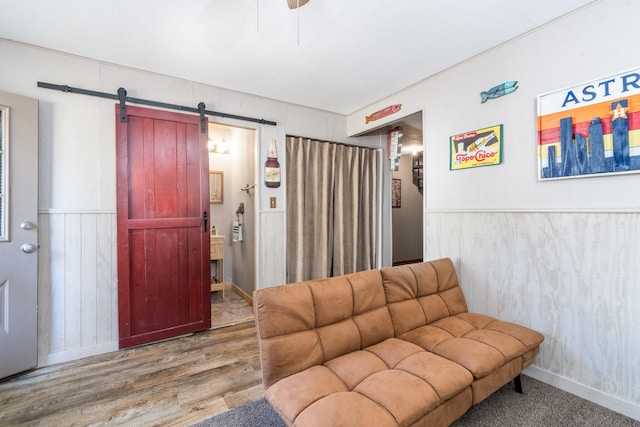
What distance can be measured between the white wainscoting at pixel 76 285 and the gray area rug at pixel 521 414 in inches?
58.0

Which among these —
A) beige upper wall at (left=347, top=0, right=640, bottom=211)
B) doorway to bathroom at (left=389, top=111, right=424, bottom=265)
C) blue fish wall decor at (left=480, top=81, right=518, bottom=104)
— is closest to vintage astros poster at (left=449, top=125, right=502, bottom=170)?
beige upper wall at (left=347, top=0, right=640, bottom=211)

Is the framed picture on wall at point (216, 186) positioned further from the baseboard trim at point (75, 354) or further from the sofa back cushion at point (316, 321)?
the sofa back cushion at point (316, 321)

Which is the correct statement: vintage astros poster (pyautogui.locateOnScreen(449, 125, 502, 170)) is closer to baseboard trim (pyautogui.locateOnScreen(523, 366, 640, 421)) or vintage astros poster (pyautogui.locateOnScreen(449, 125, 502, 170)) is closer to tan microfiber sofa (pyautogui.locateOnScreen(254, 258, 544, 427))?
tan microfiber sofa (pyautogui.locateOnScreen(254, 258, 544, 427))

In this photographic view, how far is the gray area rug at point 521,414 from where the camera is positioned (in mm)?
1572

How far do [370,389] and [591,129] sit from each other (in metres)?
1.98

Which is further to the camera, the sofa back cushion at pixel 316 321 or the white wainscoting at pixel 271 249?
the white wainscoting at pixel 271 249

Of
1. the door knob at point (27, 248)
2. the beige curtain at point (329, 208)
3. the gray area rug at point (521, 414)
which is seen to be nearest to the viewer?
the gray area rug at point (521, 414)

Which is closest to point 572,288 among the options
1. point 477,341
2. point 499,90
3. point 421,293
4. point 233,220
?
point 477,341

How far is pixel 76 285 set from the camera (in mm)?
2326

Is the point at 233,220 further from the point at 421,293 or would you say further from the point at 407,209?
the point at 407,209

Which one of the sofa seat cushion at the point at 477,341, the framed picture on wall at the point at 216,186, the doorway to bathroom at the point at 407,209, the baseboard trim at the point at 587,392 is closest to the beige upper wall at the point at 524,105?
the sofa seat cushion at the point at 477,341

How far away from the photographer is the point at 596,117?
171 cm

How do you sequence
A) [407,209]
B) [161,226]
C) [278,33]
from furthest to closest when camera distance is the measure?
[407,209], [161,226], [278,33]

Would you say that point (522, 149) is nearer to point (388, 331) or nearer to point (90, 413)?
point (388, 331)
